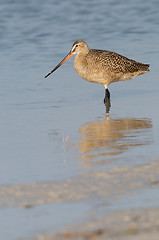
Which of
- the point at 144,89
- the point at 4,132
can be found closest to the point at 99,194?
the point at 4,132

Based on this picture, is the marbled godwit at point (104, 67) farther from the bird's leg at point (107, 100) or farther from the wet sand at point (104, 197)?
the wet sand at point (104, 197)

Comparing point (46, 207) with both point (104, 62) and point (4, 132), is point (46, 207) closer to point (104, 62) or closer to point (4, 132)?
point (4, 132)

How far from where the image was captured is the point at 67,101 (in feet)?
28.4

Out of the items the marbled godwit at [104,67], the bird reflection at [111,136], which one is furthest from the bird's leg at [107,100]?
the bird reflection at [111,136]

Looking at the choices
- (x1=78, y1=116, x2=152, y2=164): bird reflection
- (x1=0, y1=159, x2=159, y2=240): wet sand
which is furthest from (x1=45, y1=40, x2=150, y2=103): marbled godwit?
Result: (x1=0, y1=159, x2=159, y2=240): wet sand

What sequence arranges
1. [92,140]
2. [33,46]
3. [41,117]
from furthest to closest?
[33,46] < [41,117] < [92,140]

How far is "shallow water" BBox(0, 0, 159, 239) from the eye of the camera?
5.81 metres

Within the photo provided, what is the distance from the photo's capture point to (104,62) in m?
9.49

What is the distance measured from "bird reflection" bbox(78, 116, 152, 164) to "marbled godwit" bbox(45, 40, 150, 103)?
174 cm

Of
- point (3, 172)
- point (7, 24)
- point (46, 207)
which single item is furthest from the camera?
point (7, 24)

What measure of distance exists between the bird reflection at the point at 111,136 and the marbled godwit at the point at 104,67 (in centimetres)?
174

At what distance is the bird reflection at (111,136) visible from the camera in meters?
6.07

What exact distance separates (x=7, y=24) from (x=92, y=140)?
9199 millimetres

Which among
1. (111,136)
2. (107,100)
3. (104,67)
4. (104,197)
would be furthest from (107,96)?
(104,197)
